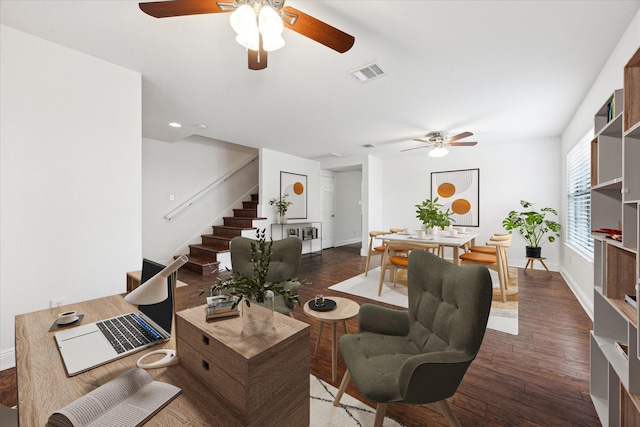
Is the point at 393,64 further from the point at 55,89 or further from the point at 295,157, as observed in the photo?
the point at 295,157

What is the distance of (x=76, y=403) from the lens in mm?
725

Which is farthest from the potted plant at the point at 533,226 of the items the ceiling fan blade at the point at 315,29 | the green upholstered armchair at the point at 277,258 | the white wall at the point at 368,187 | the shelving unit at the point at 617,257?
the ceiling fan blade at the point at 315,29

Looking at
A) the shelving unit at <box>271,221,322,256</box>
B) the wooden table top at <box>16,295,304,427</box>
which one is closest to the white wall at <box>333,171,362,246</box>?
the shelving unit at <box>271,221,322,256</box>

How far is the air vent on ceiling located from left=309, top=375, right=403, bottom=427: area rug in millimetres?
2741

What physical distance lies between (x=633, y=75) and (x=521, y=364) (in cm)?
202

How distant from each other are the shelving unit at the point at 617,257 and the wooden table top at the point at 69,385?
5.35 feet

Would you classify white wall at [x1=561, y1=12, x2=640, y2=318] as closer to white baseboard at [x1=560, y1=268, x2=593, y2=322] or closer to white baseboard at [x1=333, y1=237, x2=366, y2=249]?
white baseboard at [x1=560, y1=268, x2=593, y2=322]

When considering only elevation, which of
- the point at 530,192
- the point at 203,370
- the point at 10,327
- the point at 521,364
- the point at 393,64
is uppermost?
the point at 393,64

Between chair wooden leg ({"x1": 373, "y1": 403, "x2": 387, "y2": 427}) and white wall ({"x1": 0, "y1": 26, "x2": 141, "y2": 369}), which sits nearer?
chair wooden leg ({"x1": 373, "y1": 403, "x2": 387, "y2": 427})

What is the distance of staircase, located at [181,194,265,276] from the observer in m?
4.93

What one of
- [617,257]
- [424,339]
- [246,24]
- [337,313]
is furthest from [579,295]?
[246,24]

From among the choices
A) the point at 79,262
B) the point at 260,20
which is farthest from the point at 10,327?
the point at 260,20

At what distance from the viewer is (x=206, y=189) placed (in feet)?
19.8

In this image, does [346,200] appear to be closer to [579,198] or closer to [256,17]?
[579,198]
